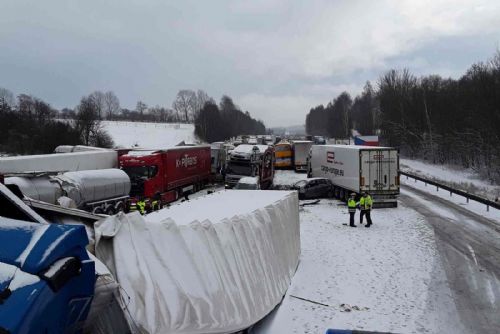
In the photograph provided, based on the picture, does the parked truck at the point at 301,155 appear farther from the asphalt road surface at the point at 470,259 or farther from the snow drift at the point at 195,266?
the snow drift at the point at 195,266

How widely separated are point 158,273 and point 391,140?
71.7 metres

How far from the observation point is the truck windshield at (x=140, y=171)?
26.4 meters

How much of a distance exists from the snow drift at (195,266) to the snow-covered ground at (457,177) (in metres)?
30.1

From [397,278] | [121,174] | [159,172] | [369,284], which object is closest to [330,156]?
[159,172]

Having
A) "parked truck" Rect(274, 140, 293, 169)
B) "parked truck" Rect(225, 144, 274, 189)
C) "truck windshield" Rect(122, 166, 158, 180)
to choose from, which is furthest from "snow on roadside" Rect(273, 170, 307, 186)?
"truck windshield" Rect(122, 166, 158, 180)

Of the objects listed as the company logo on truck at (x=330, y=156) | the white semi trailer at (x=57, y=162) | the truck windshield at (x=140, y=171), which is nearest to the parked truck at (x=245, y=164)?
the company logo on truck at (x=330, y=156)

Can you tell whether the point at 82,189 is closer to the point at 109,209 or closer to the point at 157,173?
the point at 109,209

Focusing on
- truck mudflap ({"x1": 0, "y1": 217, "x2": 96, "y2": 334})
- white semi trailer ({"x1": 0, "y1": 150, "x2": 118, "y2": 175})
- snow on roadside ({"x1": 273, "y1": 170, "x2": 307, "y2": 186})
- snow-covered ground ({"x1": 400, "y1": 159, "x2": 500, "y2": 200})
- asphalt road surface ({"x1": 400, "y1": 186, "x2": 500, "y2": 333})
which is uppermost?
truck mudflap ({"x1": 0, "y1": 217, "x2": 96, "y2": 334})

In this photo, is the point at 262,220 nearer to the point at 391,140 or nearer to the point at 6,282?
the point at 6,282

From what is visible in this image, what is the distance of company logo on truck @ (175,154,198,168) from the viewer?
30091 millimetres

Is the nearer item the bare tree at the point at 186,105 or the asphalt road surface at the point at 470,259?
the asphalt road surface at the point at 470,259

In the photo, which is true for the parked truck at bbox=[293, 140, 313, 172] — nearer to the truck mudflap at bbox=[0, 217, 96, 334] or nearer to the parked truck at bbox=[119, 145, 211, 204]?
the parked truck at bbox=[119, 145, 211, 204]

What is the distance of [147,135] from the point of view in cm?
10856

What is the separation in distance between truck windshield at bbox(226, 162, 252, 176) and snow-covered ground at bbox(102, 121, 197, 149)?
2366 inches
